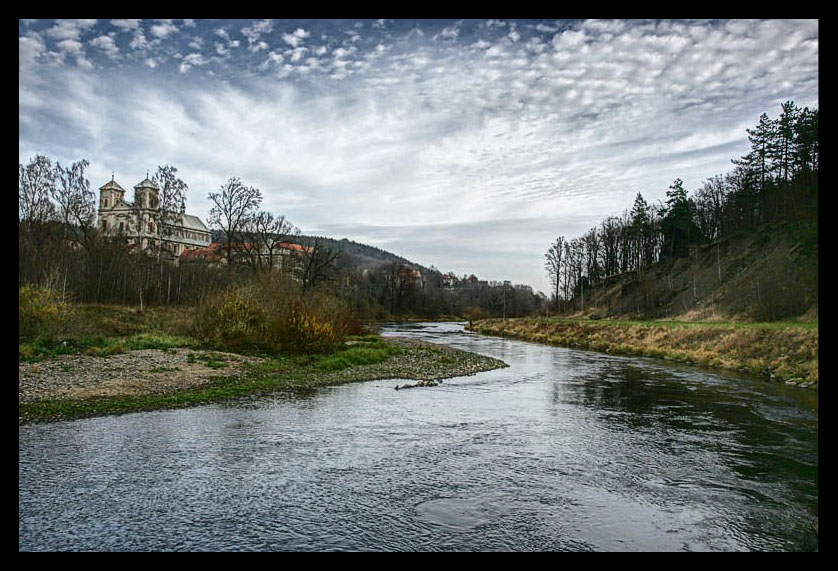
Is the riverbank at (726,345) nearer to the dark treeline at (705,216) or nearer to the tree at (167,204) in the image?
the dark treeline at (705,216)

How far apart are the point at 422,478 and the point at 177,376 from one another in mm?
11549

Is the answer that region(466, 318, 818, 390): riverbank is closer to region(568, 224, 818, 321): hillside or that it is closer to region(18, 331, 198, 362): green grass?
region(568, 224, 818, 321): hillside

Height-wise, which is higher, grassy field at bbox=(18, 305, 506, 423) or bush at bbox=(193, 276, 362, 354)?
bush at bbox=(193, 276, 362, 354)

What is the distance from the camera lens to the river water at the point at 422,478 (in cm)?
Answer: 676

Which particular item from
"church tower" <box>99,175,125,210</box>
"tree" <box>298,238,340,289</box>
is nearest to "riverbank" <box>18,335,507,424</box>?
"tree" <box>298,238,340,289</box>

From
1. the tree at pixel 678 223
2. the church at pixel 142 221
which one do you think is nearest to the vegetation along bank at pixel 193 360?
the church at pixel 142 221

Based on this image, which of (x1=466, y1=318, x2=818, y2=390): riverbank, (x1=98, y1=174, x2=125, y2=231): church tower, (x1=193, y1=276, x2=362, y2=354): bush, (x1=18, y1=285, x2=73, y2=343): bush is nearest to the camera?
(x1=18, y1=285, x2=73, y2=343): bush

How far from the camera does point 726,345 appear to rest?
28781 mm

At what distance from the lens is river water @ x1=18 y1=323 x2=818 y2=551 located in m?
6.76

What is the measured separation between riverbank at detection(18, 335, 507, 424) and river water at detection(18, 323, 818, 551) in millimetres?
1285

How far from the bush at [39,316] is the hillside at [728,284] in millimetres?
32587

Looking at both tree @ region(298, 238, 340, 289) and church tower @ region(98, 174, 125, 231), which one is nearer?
church tower @ region(98, 174, 125, 231)
